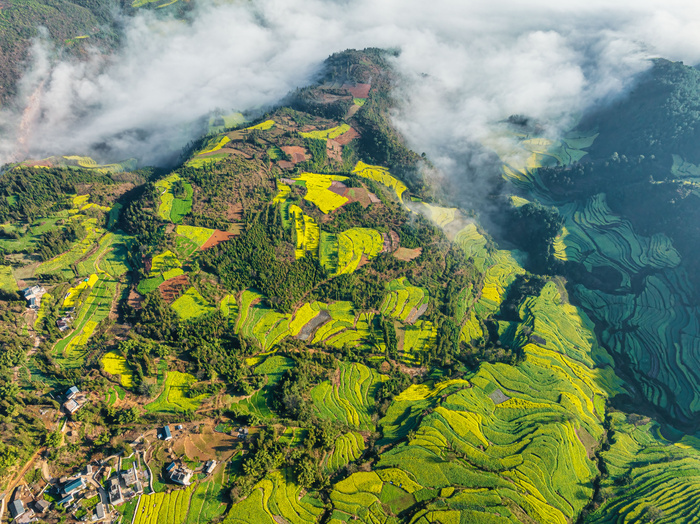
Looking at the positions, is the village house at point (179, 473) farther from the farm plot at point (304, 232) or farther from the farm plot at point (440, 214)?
the farm plot at point (440, 214)

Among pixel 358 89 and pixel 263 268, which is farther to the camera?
pixel 358 89

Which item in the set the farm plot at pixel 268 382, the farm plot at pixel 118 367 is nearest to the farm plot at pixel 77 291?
the farm plot at pixel 118 367

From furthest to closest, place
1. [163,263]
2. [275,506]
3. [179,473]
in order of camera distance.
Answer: [163,263] → [179,473] → [275,506]

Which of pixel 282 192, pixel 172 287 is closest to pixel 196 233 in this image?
pixel 172 287

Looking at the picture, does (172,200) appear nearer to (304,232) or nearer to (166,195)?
(166,195)

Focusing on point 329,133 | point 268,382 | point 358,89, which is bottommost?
point 268,382

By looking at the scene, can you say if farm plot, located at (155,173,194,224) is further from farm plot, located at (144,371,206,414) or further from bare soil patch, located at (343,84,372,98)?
bare soil patch, located at (343,84,372,98)

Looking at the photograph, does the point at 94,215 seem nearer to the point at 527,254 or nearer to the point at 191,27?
the point at 527,254
